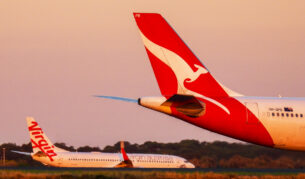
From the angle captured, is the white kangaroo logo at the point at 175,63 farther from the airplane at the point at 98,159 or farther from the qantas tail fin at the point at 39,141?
the qantas tail fin at the point at 39,141

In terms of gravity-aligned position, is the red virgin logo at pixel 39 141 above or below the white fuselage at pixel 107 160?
above

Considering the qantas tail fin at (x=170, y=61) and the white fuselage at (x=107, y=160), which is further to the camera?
the white fuselage at (x=107, y=160)

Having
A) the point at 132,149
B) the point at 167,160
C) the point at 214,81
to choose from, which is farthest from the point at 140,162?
the point at 214,81

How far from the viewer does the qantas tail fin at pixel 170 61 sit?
1324 inches

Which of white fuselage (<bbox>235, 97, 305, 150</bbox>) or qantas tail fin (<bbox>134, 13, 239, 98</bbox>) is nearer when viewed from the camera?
qantas tail fin (<bbox>134, 13, 239, 98</bbox>)

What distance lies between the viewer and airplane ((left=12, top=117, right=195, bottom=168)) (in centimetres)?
6646

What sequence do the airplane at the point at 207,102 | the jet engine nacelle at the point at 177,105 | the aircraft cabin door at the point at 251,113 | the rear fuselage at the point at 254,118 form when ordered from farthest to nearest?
the aircraft cabin door at the point at 251,113 < the airplane at the point at 207,102 < the rear fuselage at the point at 254,118 < the jet engine nacelle at the point at 177,105

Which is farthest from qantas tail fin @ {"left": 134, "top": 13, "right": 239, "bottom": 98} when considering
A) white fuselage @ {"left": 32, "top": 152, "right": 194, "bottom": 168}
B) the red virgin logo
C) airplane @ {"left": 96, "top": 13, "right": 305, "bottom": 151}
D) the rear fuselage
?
the red virgin logo

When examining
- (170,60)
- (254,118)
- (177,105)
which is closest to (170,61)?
(170,60)

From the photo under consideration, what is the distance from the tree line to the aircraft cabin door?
17.3m

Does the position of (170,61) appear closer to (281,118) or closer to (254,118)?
(254,118)

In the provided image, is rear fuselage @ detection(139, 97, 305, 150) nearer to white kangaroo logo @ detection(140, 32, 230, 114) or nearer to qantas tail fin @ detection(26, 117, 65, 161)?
white kangaroo logo @ detection(140, 32, 230, 114)

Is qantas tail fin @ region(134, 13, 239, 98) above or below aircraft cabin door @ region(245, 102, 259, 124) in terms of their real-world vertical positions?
above

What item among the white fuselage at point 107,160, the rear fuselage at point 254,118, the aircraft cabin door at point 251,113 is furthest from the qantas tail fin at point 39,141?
the aircraft cabin door at point 251,113
